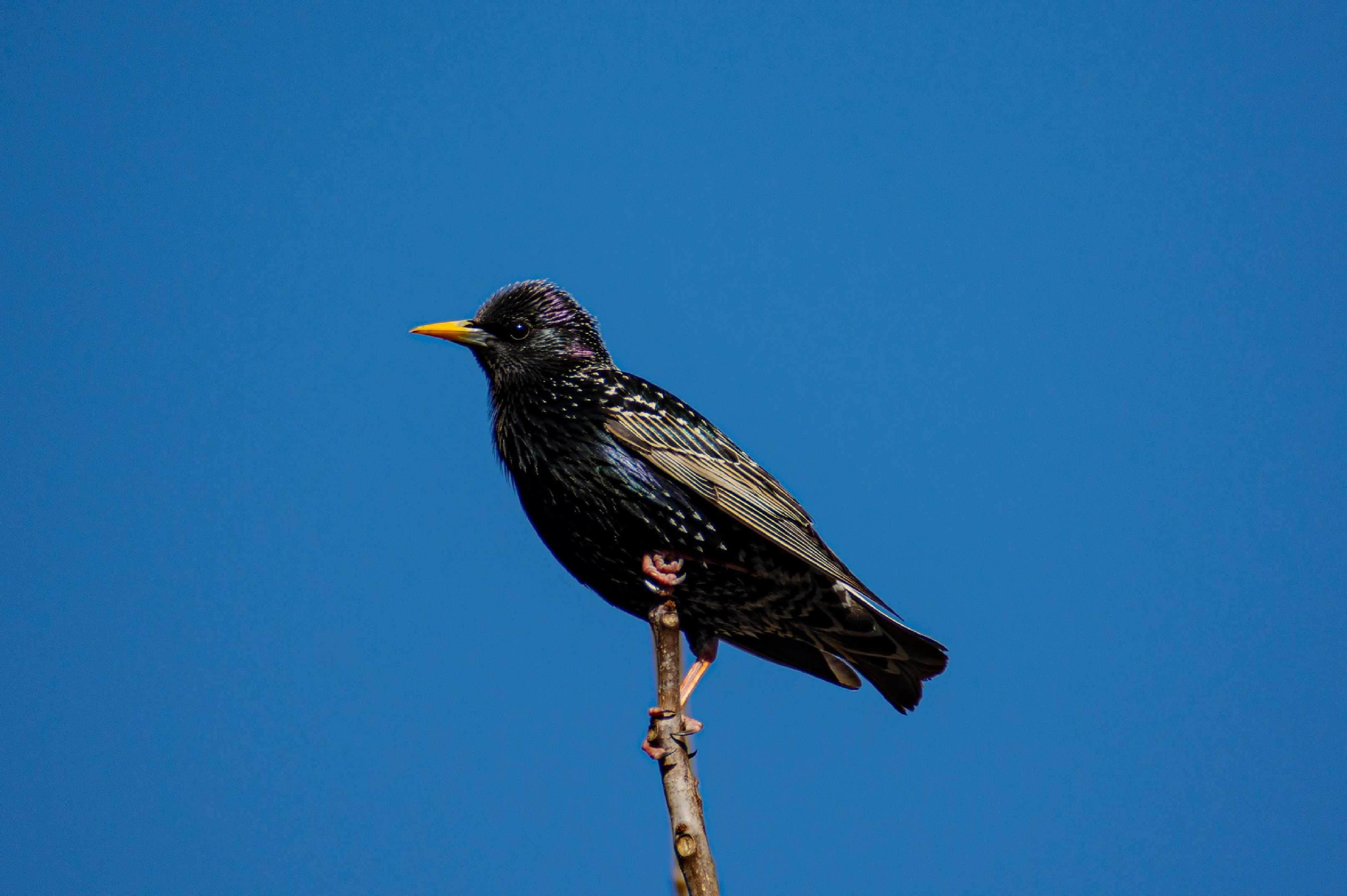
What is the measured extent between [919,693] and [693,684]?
1.19 m

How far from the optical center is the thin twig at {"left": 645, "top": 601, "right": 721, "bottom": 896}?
4422 mm

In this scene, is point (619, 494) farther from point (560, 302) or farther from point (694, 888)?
point (694, 888)

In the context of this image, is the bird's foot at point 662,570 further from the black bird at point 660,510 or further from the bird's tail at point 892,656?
the bird's tail at point 892,656

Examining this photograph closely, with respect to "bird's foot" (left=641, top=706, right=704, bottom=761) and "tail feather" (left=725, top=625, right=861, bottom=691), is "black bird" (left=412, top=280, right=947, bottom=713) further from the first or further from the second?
"bird's foot" (left=641, top=706, right=704, bottom=761)

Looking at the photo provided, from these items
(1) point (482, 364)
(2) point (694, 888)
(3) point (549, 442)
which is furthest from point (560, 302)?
(2) point (694, 888)

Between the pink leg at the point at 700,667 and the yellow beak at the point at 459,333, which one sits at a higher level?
the yellow beak at the point at 459,333

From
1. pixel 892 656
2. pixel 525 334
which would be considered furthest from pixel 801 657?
pixel 525 334

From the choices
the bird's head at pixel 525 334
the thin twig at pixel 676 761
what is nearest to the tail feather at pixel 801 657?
the thin twig at pixel 676 761

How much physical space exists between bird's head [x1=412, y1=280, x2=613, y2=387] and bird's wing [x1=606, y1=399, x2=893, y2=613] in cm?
55

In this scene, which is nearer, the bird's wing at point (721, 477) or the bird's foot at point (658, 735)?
the bird's foot at point (658, 735)

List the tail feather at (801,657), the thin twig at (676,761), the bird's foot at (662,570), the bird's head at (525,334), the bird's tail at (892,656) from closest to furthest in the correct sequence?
the thin twig at (676,761)
the bird's foot at (662,570)
the bird's tail at (892,656)
the bird's head at (525,334)
the tail feather at (801,657)

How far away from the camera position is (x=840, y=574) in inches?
230

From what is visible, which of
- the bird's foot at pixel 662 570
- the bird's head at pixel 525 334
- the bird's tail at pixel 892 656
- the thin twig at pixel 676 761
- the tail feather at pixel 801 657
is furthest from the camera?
the tail feather at pixel 801 657

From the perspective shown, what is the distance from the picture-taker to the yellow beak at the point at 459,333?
20.8ft
